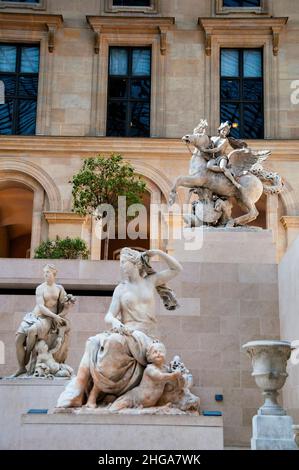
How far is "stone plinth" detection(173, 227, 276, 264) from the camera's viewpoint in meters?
18.7

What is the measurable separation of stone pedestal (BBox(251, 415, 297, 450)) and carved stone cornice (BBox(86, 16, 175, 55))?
22.6 m

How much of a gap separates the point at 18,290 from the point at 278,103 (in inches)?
626

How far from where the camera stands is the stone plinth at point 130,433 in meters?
10.3

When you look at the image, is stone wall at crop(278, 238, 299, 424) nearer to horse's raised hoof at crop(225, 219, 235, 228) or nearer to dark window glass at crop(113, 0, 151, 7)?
horse's raised hoof at crop(225, 219, 235, 228)

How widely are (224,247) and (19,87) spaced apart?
15.9 meters

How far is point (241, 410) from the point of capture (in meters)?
16.7

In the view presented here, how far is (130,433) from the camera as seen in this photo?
10.3 metres

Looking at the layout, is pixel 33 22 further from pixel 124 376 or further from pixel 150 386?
pixel 150 386

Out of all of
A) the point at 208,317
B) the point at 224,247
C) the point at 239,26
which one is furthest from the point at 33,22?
the point at 208,317

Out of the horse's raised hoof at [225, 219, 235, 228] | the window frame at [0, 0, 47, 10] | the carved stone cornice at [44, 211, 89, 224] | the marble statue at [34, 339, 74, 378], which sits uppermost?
the window frame at [0, 0, 47, 10]

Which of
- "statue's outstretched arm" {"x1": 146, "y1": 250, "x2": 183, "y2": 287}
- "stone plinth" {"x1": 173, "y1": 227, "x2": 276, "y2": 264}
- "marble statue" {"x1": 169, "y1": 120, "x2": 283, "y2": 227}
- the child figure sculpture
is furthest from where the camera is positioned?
"marble statue" {"x1": 169, "y1": 120, "x2": 283, "y2": 227}

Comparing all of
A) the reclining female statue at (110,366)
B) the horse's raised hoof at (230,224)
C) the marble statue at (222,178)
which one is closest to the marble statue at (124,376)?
the reclining female statue at (110,366)

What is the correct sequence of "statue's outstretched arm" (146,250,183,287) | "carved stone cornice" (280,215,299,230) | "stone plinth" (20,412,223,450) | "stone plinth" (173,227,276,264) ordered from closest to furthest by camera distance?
"stone plinth" (20,412,223,450) → "statue's outstretched arm" (146,250,183,287) → "stone plinth" (173,227,276,264) → "carved stone cornice" (280,215,299,230)

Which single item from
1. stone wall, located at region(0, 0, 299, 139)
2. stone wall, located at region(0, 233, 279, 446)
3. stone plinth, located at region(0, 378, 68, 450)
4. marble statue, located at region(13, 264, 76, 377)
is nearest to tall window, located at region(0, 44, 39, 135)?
stone wall, located at region(0, 0, 299, 139)
